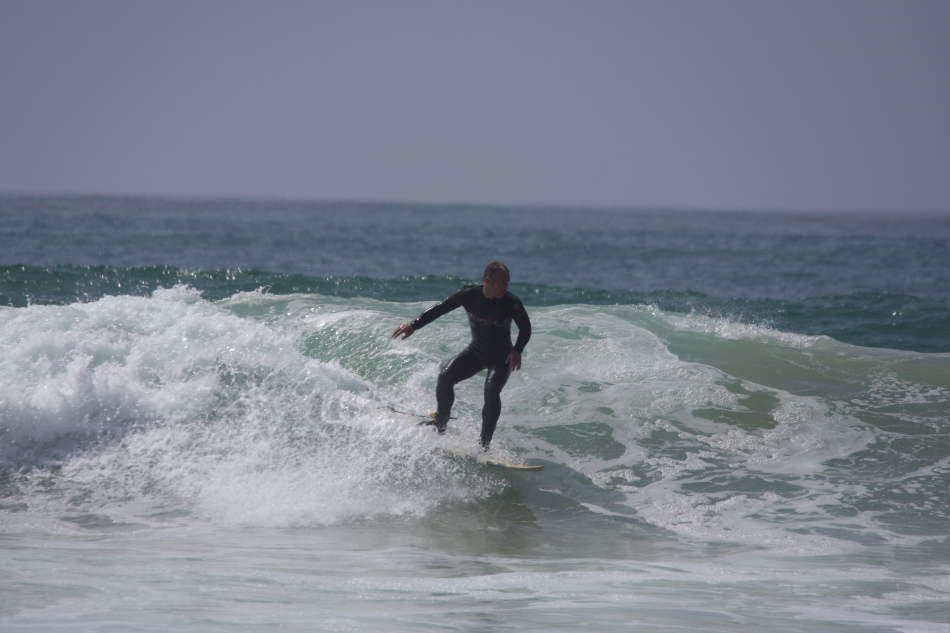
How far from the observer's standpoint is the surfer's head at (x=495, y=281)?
345 inches

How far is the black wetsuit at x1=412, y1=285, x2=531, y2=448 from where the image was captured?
8992 mm

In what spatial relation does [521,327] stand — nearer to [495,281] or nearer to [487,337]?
[487,337]

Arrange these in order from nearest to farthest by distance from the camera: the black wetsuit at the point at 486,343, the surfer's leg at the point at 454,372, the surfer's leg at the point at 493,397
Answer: the black wetsuit at the point at 486,343 → the surfer's leg at the point at 493,397 → the surfer's leg at the point at 454,372

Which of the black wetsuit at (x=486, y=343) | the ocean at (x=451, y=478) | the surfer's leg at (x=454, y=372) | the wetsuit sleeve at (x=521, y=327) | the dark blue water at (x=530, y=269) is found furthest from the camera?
the dark blue water at (x=530, y=269)

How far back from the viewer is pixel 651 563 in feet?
24.4

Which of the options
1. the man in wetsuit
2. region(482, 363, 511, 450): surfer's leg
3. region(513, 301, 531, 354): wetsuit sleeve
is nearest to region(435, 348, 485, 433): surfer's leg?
the man in wetsuit

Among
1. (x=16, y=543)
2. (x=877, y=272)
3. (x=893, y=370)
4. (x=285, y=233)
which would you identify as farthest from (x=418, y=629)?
(x=285, y=233)

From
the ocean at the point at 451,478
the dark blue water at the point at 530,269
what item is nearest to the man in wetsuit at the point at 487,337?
the ocean at the point at 451,478

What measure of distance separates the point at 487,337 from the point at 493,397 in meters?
0.51

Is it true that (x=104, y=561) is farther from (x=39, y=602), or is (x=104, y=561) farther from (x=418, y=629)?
(x=418, y=629)

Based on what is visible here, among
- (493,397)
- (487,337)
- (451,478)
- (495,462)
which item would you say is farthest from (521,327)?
(451,478)

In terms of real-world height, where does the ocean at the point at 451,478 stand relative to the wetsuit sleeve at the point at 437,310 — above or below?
below

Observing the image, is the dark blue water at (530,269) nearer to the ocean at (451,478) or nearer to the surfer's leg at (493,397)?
the ocean at (451,478)

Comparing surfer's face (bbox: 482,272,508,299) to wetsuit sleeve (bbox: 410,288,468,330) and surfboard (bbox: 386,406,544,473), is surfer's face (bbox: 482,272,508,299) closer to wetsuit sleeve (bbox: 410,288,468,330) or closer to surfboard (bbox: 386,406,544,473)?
wetsuit sleeve (bbox: 410,288,468,330)
